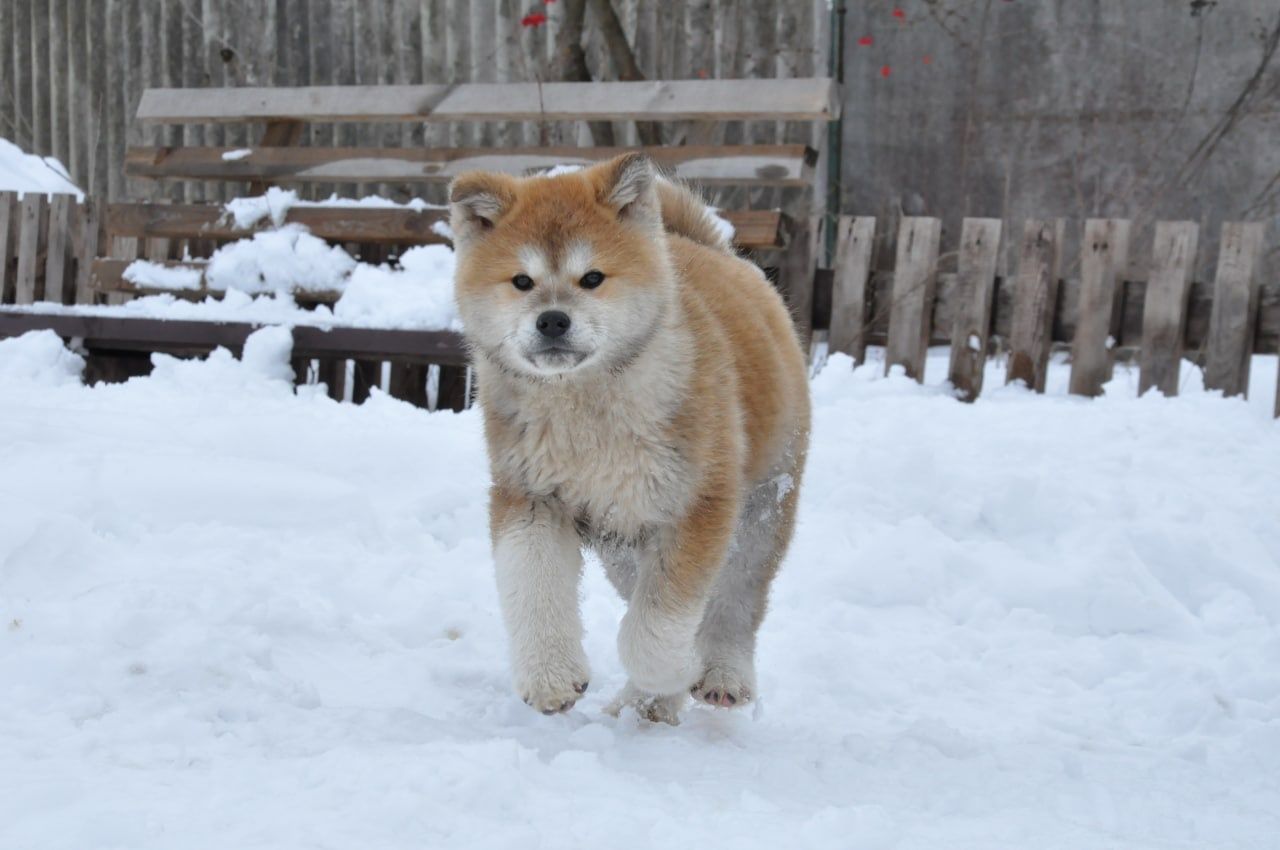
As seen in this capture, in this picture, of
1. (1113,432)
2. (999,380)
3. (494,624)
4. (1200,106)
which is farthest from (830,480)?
(1200,106)

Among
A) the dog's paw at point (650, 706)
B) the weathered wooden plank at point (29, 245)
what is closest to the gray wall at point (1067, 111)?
the weathered wooden plank at point (29, 245)

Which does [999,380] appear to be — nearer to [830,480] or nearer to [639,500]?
[830,480]

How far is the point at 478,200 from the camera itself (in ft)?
10.6

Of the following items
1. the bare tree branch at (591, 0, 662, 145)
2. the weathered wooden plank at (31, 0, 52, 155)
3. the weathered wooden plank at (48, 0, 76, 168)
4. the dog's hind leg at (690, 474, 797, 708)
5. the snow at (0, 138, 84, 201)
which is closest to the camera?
the dog's hind leg at (690, 474, 797, 708)

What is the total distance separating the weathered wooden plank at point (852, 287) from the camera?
6.99 meters

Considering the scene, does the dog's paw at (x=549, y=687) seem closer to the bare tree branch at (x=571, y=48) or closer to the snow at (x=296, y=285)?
the snow at (x=296, y=285)

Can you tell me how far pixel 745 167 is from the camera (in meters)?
7.12

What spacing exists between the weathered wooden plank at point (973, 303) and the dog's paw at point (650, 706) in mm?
3808

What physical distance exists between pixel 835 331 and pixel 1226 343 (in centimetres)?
190

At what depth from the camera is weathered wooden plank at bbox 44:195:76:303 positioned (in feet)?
28.7

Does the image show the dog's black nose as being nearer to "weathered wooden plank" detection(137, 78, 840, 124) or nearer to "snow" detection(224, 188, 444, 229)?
"weathered wooden plank" detection(137, 78, 840, 124)

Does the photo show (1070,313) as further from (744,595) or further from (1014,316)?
(744,595)

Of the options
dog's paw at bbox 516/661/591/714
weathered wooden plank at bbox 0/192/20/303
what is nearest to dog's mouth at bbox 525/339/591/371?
dog's paw at bbox 516/661/591/714

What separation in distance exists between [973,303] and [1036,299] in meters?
0.31
